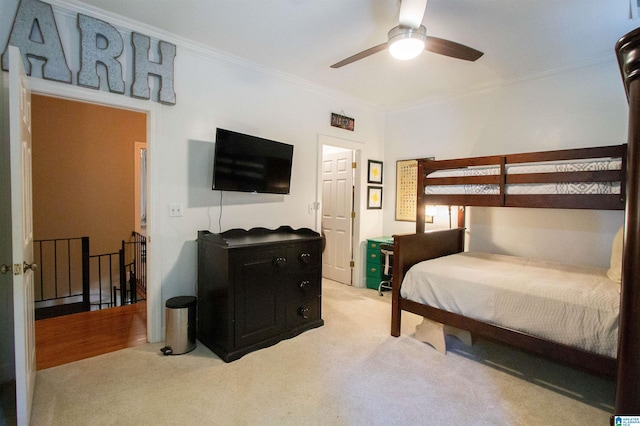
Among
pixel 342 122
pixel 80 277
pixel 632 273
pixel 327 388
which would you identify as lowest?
pixel 327 388

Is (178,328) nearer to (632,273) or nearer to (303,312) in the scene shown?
(303,312)

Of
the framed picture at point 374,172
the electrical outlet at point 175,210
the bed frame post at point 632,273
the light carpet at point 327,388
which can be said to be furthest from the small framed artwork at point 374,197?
the bed frame post at point 632,273

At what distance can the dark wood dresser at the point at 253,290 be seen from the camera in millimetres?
2426

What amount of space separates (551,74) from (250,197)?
11.1ft

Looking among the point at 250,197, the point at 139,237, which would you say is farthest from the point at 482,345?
the point at 139,237

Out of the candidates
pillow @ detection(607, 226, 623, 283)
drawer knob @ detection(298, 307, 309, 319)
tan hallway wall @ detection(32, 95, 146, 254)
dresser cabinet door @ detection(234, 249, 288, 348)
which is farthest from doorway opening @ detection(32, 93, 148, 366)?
pillow @ detection(607, 226, 623, 283)

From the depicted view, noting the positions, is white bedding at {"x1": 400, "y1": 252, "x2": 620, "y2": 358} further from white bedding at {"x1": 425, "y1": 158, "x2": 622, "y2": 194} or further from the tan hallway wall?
the tan hallway wall

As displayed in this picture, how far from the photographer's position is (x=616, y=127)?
112 inches

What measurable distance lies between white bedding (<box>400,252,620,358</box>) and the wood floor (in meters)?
2.57

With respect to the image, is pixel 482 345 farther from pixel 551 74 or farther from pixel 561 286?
pixel 551 74

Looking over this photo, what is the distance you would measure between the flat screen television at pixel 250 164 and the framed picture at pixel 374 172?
5.10 ft

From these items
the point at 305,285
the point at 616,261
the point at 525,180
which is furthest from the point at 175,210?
the point at 616,261

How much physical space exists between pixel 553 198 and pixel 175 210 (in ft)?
10.2

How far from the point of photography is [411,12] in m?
1.88
